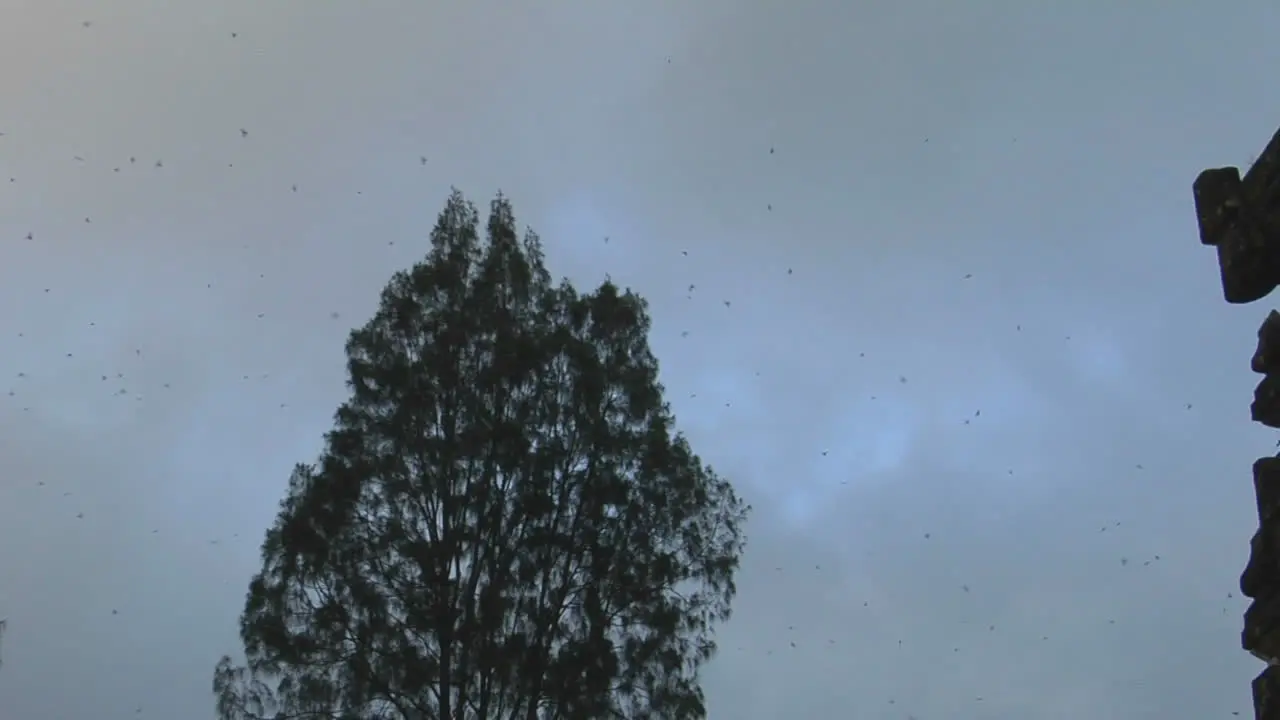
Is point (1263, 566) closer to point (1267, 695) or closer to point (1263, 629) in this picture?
point (1263, 629)

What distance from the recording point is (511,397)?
23672 millimetres

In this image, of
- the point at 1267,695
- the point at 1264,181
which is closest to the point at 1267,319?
the point at 1264,181

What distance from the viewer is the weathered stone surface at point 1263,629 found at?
616 centimetres

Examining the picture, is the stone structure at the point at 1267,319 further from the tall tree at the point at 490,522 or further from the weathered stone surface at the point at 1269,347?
the tall tree at the point at 490,522

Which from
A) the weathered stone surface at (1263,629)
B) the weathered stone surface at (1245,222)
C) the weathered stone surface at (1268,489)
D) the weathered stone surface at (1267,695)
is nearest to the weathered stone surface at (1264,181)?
the weathered stone surface at (1245,222)

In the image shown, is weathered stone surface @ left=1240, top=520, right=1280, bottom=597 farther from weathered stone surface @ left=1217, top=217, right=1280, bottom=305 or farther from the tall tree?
the tall tree

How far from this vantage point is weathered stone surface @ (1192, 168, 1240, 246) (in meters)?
6.68

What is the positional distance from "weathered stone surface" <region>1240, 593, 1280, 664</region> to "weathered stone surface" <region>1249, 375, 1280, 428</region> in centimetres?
101

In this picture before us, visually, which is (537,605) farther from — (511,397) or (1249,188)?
(1249,188)

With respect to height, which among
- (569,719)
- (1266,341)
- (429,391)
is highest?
(429,391)

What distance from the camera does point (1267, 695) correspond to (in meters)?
6.05

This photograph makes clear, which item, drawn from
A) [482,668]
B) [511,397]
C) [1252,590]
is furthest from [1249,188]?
[511,397]

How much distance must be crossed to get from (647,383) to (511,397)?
311cm

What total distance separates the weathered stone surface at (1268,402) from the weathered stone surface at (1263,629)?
101 centimetres
